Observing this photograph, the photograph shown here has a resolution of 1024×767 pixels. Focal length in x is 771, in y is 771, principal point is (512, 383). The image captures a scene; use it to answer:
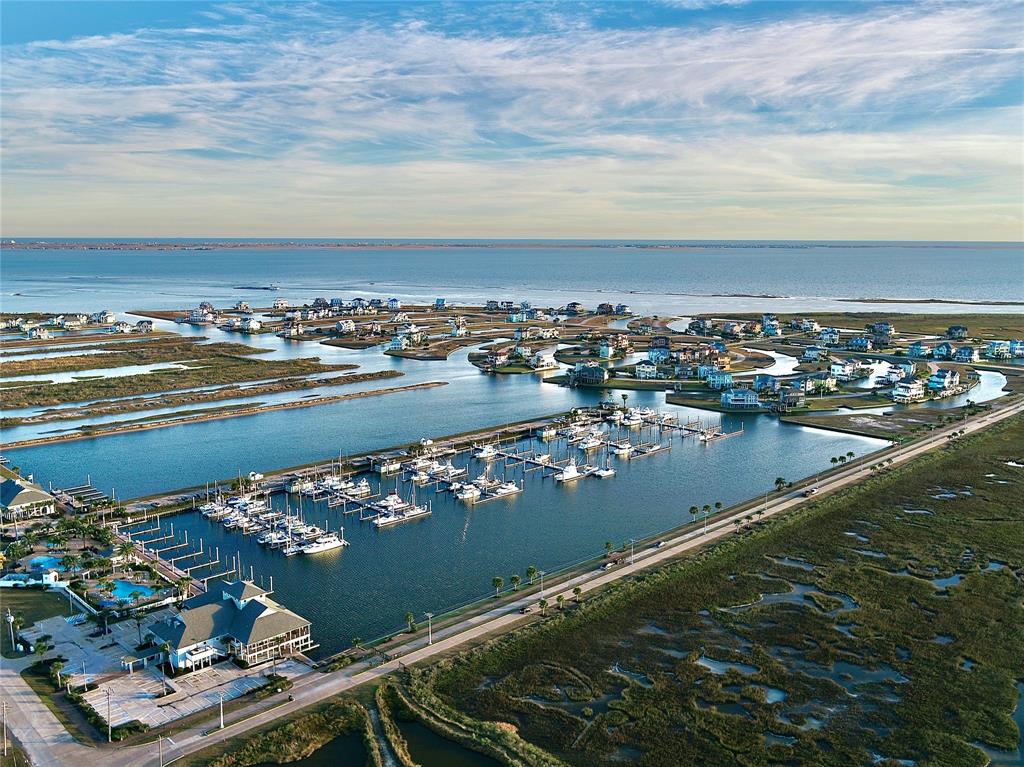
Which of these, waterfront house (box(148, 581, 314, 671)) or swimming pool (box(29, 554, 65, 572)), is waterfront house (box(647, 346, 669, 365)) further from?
swimming pool (box(29, 554, 65, 572))

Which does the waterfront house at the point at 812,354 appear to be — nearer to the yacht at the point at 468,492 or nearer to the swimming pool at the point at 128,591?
the yacht at the point at 468,492

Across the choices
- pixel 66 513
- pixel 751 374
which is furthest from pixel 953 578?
pixel 751 374

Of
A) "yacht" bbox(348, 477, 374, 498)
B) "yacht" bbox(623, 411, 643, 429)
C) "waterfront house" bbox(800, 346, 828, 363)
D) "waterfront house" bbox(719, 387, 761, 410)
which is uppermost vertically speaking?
"waterfront house" bbox(800, 346, 828, 363)

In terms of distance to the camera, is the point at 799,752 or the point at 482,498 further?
the point at 482,498

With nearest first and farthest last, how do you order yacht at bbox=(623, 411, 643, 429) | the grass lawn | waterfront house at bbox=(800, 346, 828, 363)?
the grass lawn < yacht at bbox=(623, 411, 643, 429) < waterfront house at bbox=(800, 346, 828, 363)

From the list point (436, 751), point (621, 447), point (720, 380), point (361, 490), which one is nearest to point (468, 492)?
point (361, 490)

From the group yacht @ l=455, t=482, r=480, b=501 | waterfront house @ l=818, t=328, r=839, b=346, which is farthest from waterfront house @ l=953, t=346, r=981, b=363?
yacht @ l=455, t=482, r=480, b=501

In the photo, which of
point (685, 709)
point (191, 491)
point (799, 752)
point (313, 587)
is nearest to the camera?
point (799, 752)

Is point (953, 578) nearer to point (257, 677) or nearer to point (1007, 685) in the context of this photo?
point (1007, 685)
